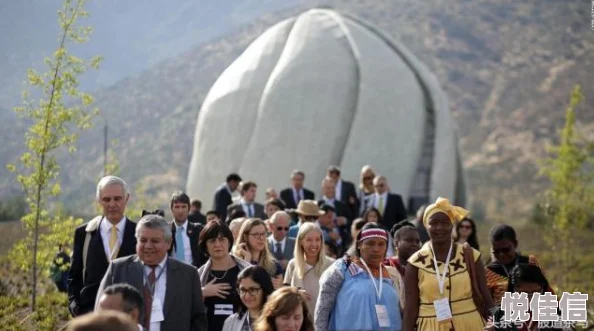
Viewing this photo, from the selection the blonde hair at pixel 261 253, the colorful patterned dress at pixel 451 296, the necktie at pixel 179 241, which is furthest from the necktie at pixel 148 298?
the necktie at pixel 179 241

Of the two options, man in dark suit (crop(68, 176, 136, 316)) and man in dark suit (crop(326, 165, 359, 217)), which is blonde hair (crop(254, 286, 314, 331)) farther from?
man in dark suit (crop(326, 165, 359, 217))

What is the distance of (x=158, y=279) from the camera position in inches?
268

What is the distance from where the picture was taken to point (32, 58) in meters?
21.6

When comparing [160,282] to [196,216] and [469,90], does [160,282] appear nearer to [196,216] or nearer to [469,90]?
[196,216]

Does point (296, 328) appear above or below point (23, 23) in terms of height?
below

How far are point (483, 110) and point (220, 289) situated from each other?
78.9 metres

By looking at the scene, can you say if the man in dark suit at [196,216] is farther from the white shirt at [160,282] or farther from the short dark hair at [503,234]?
the white shirt at [160,282]

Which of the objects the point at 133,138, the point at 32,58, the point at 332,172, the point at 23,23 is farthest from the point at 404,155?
the point at 133,138

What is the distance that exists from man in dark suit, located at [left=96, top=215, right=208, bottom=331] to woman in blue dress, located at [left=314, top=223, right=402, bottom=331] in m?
1.18

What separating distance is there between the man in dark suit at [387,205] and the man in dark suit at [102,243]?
7425 millimetres

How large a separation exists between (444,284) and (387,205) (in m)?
7.53

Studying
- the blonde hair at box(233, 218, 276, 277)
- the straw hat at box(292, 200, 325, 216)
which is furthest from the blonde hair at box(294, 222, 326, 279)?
the straw hat at box(292, 200, 325, 216)

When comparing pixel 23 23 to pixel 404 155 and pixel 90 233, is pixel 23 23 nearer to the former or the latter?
pixel 404 155

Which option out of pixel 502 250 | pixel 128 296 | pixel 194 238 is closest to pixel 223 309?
pixel 194 238
